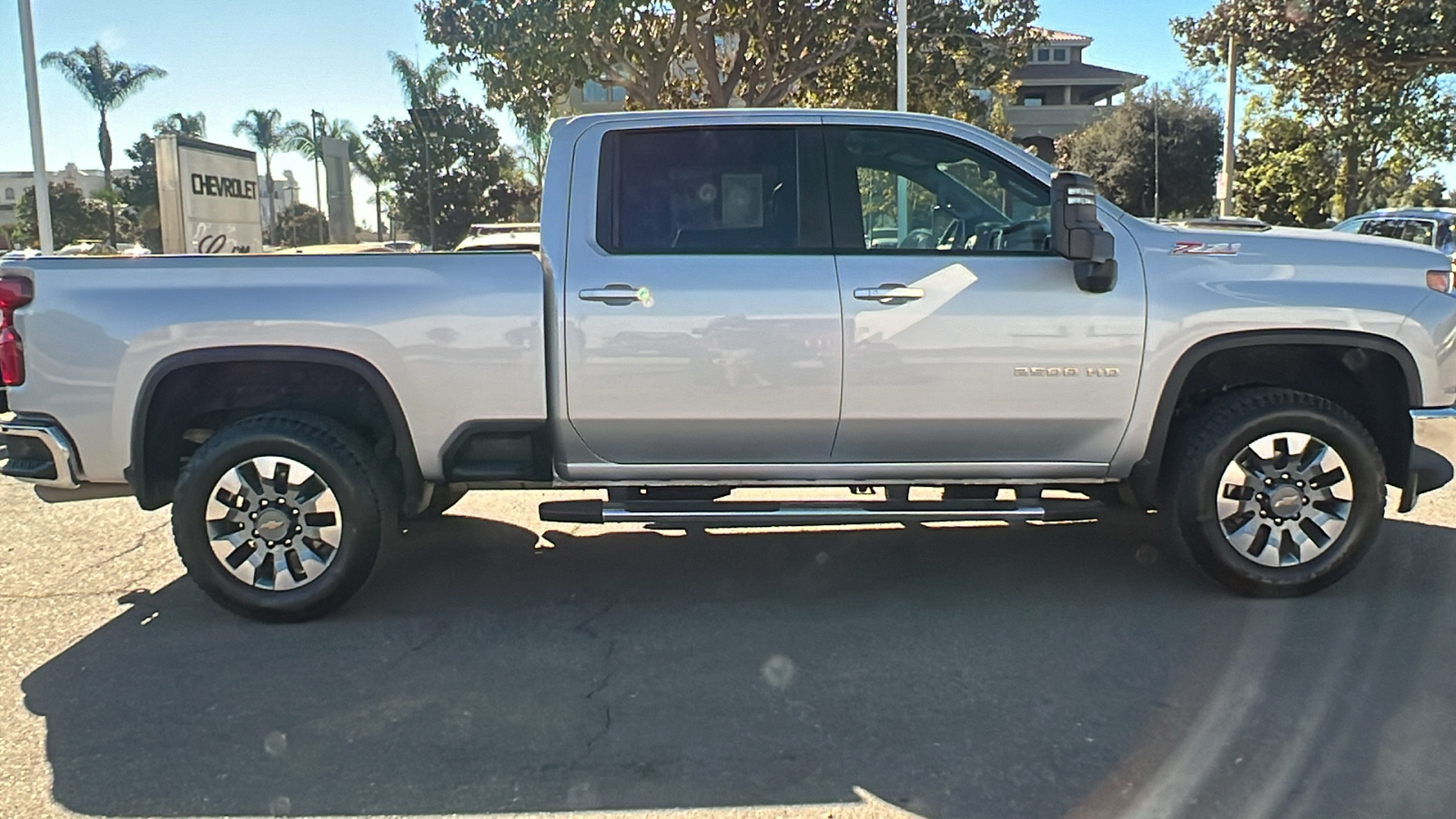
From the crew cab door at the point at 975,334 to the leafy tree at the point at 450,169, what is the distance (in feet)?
133

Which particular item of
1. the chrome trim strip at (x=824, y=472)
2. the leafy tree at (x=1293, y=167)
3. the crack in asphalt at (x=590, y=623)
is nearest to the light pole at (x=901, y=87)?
the chrome trim strip at (x=824, y=472)

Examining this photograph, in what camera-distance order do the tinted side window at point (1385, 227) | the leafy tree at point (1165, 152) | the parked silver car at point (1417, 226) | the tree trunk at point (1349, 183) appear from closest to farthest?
1. the parked silver car at point (1417, 226)
2. the tinted side window at point (1385, 227)
3. the tree trunk at point (1349, 183)
4. the leafy tree at point (1165, 152)

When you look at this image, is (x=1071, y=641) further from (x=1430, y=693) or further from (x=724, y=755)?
(x=724, y=755)

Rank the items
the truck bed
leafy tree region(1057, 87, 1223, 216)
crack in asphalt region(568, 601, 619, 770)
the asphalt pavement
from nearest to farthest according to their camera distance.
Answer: the asphalt pavement
crack in asphalt region(568, 601, 619, 770)
the truck bed
leafy tree region(1057, 87, 1223, 216)

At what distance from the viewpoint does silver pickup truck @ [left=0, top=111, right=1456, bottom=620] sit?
169 inches

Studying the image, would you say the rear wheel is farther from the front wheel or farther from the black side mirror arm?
the front wheel

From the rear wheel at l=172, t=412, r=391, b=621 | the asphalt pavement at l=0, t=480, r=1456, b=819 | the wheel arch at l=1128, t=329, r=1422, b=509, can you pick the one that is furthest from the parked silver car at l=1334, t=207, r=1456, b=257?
the rear wheel at l=172, t=412, r=391, b=621

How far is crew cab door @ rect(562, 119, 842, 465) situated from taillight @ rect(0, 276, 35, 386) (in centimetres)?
206

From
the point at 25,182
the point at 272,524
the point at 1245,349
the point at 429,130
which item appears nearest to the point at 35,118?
the point at 272,524

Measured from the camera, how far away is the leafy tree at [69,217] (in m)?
56.6

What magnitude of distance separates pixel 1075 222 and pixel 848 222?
2.87 feet

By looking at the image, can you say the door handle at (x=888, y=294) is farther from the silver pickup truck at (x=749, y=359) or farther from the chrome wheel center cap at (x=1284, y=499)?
the chrome wheel center cap at (x=1284, y=499)

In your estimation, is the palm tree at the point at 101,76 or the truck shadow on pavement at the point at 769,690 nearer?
the truck shadow on pavement at the point at 769,690

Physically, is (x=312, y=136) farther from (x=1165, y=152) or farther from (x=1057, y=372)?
(x=1057, y=372)
